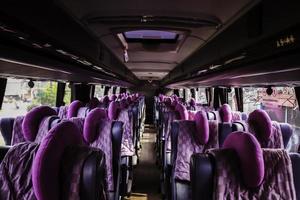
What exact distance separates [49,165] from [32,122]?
1776mm

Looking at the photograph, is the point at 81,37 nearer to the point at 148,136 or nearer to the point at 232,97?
the point at 232,97

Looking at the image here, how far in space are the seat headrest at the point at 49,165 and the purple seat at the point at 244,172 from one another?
0.75 metres

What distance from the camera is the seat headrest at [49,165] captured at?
1591 millimetres

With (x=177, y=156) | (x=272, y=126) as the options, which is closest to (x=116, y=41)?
(x=177, y=156)

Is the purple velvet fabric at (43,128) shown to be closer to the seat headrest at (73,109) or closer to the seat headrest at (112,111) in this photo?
the seat headrest at (73,109)

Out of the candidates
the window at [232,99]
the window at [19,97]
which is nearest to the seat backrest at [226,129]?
the window at [19,97]

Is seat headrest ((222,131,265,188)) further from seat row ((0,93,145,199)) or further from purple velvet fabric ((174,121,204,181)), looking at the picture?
purple velvet fabric ((174,121,204,181))

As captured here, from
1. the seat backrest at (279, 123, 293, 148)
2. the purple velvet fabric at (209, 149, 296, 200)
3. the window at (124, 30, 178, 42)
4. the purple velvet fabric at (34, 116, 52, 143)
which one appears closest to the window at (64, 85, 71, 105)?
the window at (124, 30, 178, 42)

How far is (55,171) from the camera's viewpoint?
5.42ft

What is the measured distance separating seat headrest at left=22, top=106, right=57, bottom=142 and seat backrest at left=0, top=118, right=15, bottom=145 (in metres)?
0.78

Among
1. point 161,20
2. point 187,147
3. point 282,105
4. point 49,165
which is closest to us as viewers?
point 49,165

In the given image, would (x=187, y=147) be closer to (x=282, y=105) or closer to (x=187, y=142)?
(x=187, y=142)

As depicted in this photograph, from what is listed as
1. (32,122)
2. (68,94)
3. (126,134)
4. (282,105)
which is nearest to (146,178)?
(126,134)

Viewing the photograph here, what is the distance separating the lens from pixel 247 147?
6.73 ft
